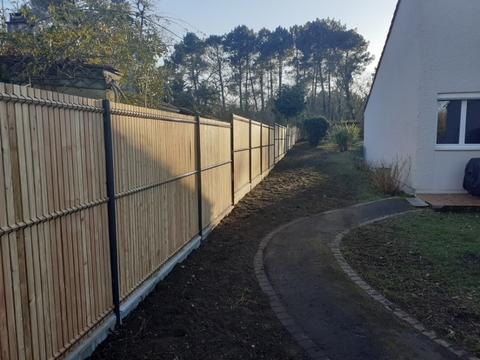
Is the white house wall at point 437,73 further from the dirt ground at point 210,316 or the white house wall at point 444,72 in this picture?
the dirt ground at point 210,316

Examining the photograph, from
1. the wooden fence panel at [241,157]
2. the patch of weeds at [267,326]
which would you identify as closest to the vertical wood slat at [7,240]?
the patch of weeds at [267,326]

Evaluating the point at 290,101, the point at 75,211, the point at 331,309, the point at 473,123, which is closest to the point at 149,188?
the point at 75,211

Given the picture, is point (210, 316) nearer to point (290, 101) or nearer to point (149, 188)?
point (149, 188)

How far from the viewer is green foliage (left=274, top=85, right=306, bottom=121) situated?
35656 millimetres

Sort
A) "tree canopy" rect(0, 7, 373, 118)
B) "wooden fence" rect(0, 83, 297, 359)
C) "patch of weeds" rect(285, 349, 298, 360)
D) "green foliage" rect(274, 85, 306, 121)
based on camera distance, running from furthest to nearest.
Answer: "green foliage" rect(274, 85, 306, 121)
"tree canopy" rect(0, 7, 373, 118)
"patch of weeds" rect(285, 349, 298, 360)
"wooden fence" rect(0, 83, 297, 359)

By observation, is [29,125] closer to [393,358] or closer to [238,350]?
[238,350]

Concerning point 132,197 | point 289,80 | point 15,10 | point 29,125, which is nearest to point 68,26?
point 15,10

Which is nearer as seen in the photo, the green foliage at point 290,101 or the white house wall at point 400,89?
the white house wall at point 400,89

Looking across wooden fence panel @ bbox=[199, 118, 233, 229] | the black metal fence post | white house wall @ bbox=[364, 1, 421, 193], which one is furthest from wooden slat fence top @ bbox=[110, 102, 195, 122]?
white house wall @ bbox=[364, 1, 421, 193]

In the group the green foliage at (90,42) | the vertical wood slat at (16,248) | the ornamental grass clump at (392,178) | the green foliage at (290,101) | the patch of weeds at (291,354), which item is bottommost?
the patch of weeds at (291,354)

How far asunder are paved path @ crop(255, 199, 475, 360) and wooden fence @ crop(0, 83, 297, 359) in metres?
1.62

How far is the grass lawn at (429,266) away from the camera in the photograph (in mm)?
3727

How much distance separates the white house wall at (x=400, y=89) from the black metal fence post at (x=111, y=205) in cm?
875

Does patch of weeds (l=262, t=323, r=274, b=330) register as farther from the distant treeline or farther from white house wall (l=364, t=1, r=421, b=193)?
the distant treeline
